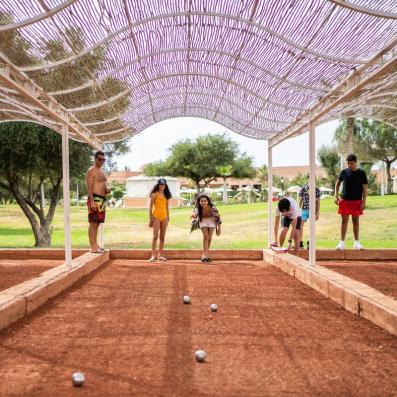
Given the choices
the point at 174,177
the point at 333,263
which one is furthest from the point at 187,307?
the point at 174,177

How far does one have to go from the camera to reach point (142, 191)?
63.3 meters

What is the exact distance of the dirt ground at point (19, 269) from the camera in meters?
7.39

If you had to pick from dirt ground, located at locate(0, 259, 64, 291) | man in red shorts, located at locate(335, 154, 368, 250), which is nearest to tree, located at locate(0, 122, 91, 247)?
dirt ground, located at locate(0, 259, 64, 291)

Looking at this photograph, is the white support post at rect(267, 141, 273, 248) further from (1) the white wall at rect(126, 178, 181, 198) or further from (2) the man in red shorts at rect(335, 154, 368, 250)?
(1) the white wall at rect(126, 178, 181, 198)

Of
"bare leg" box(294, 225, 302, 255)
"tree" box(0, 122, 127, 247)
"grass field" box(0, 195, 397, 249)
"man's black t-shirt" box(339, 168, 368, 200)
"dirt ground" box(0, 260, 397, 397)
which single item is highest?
"tree" box(0, 122, 127, 247)

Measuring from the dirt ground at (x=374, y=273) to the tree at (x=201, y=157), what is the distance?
46.5m

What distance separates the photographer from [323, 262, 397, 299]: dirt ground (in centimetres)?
675

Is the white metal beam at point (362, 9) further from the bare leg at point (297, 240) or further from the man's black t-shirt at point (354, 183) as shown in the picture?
the bare leg at point (297, 240)

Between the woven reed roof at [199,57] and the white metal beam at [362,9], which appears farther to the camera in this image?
the woven reed roof at [199,57]

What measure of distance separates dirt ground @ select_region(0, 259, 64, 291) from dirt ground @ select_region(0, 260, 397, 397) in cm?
131

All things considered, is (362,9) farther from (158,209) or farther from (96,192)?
(158,209)

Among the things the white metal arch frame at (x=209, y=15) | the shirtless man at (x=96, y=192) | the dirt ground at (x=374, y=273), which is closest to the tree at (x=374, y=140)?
the dirt ground at (x=374, y=273)

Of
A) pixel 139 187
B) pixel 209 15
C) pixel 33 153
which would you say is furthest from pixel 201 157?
pixel 209 15

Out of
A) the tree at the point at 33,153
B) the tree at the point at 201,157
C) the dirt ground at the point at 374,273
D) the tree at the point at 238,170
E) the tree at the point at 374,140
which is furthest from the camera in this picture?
the tree at the point at 238,170
